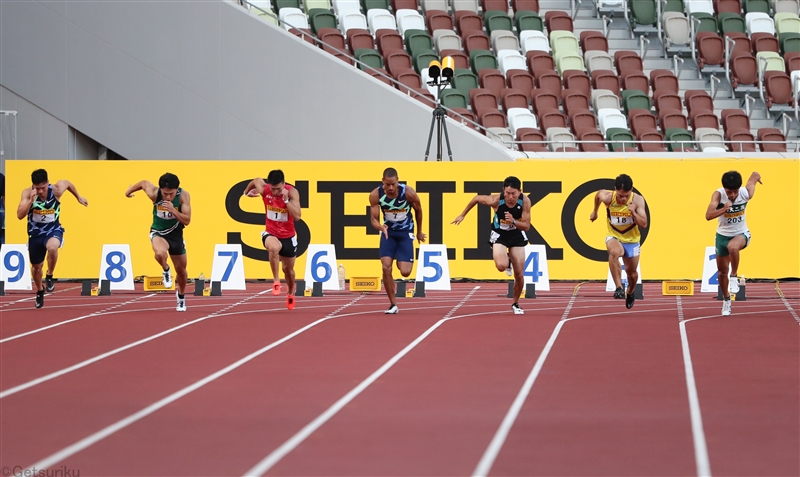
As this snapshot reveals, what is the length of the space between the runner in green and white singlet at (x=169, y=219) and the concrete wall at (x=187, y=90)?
27.2 feet

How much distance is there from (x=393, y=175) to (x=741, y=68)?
48.0ft

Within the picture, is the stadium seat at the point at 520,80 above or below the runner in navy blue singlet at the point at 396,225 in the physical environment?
above

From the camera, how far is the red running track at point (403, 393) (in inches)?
257

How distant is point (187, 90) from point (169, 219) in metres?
10.2

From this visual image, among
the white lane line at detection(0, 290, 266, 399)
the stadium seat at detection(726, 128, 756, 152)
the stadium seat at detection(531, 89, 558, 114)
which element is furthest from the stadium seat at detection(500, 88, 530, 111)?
the white lane line at detection(0, 290, 266, 399)

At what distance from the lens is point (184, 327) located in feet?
42.9

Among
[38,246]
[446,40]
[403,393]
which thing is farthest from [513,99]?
[403,393]

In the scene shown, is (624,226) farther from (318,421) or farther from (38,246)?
(318,421)

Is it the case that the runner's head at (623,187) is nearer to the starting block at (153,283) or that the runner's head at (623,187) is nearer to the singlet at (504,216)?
the singlet at (504,216)

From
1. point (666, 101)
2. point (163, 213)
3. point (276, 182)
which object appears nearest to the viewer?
point (163, 213)

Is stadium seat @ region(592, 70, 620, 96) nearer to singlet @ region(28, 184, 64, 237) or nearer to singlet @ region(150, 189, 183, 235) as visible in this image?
singlet @ region(150, 189, 183, 235)

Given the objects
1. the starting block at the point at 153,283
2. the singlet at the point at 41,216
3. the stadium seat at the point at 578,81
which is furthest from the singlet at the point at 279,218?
the stadium seat at the point at 578,81

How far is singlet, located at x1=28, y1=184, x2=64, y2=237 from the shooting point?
50.9 ft

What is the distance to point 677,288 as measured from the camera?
57.0ft
